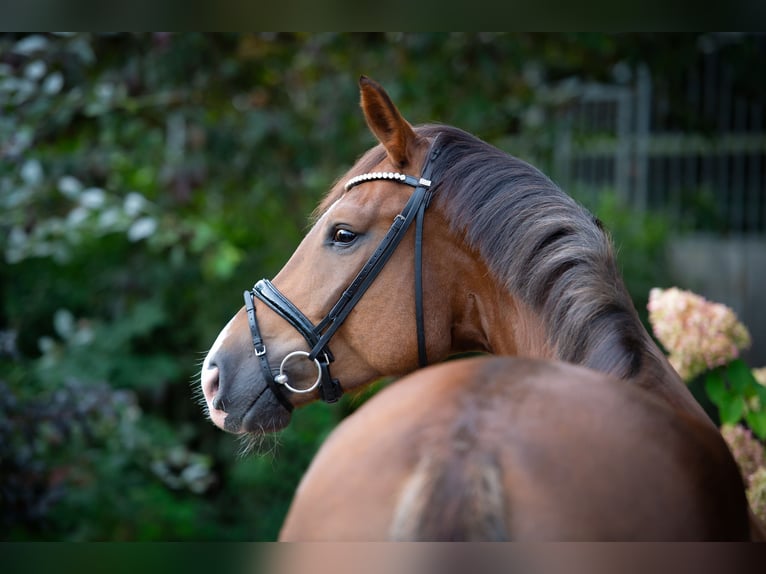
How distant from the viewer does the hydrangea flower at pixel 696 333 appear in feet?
6.95

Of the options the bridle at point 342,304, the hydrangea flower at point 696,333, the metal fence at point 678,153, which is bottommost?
the metal fence at point 678,153

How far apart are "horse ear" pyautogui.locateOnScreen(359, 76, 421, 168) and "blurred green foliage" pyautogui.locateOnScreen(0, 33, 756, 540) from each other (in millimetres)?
2299

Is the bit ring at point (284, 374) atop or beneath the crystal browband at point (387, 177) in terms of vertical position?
beneath

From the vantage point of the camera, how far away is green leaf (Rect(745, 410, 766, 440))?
215 cm

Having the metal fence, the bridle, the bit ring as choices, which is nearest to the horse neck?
the bridle

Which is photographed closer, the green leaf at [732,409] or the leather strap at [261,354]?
the leather strap at [261,354]

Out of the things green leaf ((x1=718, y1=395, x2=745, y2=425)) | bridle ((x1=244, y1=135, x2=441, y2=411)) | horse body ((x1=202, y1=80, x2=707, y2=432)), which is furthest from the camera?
green leaf ((x1=718, y1=395, x2=745, y2=425))

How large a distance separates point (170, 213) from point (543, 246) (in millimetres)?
3416

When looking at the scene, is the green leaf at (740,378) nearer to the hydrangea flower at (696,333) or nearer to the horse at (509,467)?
the hydrangea flower at (696,333)

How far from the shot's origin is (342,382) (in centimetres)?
185

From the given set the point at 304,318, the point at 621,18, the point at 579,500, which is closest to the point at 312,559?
the point at 579,500

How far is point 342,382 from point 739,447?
4.02 feet

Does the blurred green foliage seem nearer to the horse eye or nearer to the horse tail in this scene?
the horse eye

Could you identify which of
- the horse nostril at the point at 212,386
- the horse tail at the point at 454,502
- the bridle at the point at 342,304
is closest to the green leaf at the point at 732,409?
the bridle at the point at 342,304
